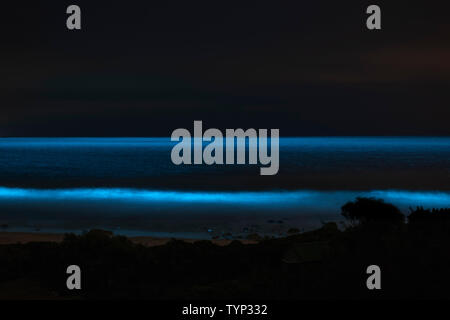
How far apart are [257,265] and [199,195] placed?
3226 cm

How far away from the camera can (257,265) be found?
472 inches

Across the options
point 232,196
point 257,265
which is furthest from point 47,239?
point 232,196

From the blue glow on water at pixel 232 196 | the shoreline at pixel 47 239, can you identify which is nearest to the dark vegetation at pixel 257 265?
the shoreline at pixel 47 239

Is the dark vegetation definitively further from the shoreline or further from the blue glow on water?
the blue glow on water

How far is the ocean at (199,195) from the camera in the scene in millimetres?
26875

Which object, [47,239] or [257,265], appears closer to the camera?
[257,265]

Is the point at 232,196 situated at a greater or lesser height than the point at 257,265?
lesser

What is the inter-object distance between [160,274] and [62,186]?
43.1m

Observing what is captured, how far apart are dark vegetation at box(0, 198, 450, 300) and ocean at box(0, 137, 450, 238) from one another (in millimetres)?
9965

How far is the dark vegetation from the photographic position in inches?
346

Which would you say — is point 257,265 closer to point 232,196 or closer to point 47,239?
point 47,239

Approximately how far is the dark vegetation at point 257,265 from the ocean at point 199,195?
997 centimetres

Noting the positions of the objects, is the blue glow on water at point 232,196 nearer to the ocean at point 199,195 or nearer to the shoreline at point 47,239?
the ocean at point 199,195

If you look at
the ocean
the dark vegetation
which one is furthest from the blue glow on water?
the dark vegetation
